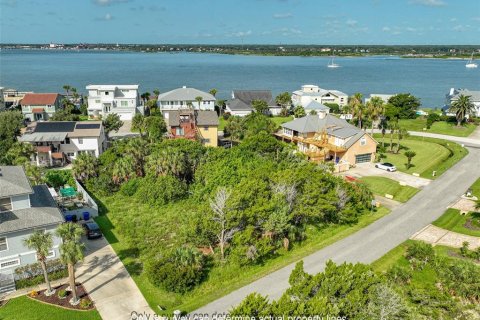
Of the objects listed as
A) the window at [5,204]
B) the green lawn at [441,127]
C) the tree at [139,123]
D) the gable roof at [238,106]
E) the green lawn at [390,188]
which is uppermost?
the gable roof at [238,106]

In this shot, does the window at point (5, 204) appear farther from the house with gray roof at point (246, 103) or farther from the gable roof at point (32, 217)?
the house with gray roof at point (246, 103)

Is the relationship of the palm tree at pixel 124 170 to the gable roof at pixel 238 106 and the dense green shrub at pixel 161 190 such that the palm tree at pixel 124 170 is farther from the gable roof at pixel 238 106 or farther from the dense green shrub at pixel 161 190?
the gable roof at pixel 238 106

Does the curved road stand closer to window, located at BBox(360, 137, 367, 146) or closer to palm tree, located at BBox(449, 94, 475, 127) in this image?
window, located at BBox(360, 137, 367, 146)

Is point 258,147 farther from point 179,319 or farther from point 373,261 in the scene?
point 179,319

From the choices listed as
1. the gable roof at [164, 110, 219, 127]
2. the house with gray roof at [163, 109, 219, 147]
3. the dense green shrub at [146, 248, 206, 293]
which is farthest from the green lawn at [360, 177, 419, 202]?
the dense green shrub at [146, 248, 206, 293]

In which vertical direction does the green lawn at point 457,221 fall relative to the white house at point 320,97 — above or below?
below

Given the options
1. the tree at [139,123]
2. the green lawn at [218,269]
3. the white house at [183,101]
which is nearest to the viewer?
the green lawn at [218,269]

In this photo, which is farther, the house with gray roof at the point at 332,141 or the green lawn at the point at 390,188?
the house with gray roof at the point at 332,141

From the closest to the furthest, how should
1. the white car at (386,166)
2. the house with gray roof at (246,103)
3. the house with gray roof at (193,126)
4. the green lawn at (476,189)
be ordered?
the green lawn at (476,189)
the white car at (386,166)
the house with gray roof at (193,126)
the house with gray roof at (246,103)

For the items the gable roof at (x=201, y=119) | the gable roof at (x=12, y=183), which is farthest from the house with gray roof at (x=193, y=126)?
the gable roof at (x=12, y=183)
